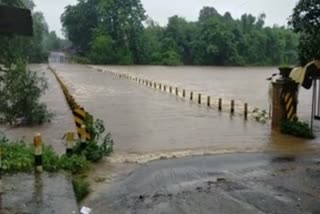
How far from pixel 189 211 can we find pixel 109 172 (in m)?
3.48

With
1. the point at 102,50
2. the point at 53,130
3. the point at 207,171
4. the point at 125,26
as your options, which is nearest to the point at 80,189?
the point at 207,171

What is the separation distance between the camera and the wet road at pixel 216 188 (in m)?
8.08

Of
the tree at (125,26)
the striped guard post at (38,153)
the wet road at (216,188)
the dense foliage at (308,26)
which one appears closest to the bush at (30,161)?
the striped guard post at (38,153)

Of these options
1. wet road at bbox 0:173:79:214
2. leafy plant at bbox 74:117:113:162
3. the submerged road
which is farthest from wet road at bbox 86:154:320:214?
leafy plant at bbox 74:117:113:162

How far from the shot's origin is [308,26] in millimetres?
17922

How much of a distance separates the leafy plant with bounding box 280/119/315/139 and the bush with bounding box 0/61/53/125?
960 cm

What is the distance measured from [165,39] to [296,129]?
103406mm

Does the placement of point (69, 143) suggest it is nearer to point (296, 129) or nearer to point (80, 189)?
point (80, 189)

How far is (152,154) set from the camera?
13.7m

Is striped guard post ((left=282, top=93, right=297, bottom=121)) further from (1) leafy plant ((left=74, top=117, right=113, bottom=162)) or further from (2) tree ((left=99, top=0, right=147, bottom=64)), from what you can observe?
(2) tree ((left=99, top=0, right=147, bottom=64))

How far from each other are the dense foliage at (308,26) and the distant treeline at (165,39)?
8993 cm

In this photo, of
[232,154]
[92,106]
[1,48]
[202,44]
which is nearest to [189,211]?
[232,154]

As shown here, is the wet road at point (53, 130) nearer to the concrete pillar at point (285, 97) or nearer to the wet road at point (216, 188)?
the wet road at point (216, 188)

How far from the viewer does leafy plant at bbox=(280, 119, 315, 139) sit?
16.6m
